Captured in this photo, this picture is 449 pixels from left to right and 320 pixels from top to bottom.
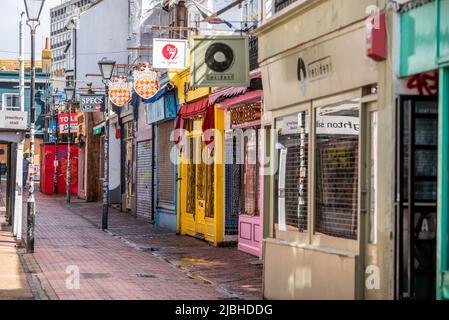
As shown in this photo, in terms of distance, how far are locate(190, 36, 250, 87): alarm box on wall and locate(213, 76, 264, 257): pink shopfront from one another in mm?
1117

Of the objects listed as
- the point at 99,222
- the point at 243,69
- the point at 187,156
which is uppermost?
the point at 243,69

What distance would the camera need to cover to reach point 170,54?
71.9 feet

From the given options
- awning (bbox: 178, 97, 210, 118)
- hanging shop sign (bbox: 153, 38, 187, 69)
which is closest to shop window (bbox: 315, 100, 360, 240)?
awning (bbox: 178, 97, 210, 118)

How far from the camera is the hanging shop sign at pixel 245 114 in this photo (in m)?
18.1

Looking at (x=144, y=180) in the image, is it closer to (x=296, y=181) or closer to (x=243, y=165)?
(x=243, y=165)

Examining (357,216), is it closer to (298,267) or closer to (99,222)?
(298,267)

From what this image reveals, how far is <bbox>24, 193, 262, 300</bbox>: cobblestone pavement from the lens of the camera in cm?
1300

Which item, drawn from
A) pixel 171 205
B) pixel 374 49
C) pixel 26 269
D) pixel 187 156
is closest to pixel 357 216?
pixel 374 49

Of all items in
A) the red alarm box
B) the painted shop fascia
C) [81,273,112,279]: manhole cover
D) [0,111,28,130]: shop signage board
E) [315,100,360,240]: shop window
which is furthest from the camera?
[0,111,28,130]: shop signage board

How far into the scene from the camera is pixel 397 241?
8.75 metres

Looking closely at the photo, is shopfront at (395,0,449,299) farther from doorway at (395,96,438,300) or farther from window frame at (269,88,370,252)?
window frame at (269,88,370,252)

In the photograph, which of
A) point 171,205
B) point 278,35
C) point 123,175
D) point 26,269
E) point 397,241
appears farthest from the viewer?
point 123,175

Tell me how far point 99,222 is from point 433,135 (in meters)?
21.7

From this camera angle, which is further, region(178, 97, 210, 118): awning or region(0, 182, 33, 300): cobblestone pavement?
region(178, 97, 210, 118): awning
